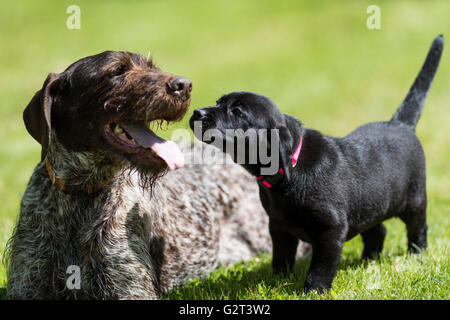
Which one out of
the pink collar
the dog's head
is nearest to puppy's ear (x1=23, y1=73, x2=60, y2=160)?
the dog's head

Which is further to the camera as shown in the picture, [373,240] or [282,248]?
[373,240]

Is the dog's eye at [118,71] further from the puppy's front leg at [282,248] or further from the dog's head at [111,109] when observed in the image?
the puppy's front leg at [282,248]

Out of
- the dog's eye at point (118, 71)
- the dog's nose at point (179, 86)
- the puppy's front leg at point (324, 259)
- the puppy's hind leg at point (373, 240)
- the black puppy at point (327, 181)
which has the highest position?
the dog's eye at point (118, 71)

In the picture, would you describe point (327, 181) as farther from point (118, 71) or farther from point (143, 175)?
point (118, 71)

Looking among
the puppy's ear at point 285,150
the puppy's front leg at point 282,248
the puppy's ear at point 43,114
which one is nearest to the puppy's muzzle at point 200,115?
the puppy's ear at point 285,150

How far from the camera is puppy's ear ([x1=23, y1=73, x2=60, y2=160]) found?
4383 mm

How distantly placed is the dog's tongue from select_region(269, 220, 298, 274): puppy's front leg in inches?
47.5

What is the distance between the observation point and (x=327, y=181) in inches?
193

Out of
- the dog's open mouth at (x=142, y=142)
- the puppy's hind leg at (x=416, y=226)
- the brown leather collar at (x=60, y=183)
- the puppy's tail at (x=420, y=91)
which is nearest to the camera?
the dog's open mouth at (x=142, y=142)

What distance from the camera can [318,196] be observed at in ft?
15.7

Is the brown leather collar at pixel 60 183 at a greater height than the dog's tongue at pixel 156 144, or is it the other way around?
the dog's tongue at pixel 156 144

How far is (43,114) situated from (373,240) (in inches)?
145

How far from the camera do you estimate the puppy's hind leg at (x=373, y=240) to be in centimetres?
619

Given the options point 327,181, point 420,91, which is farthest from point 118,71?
point 420,91
